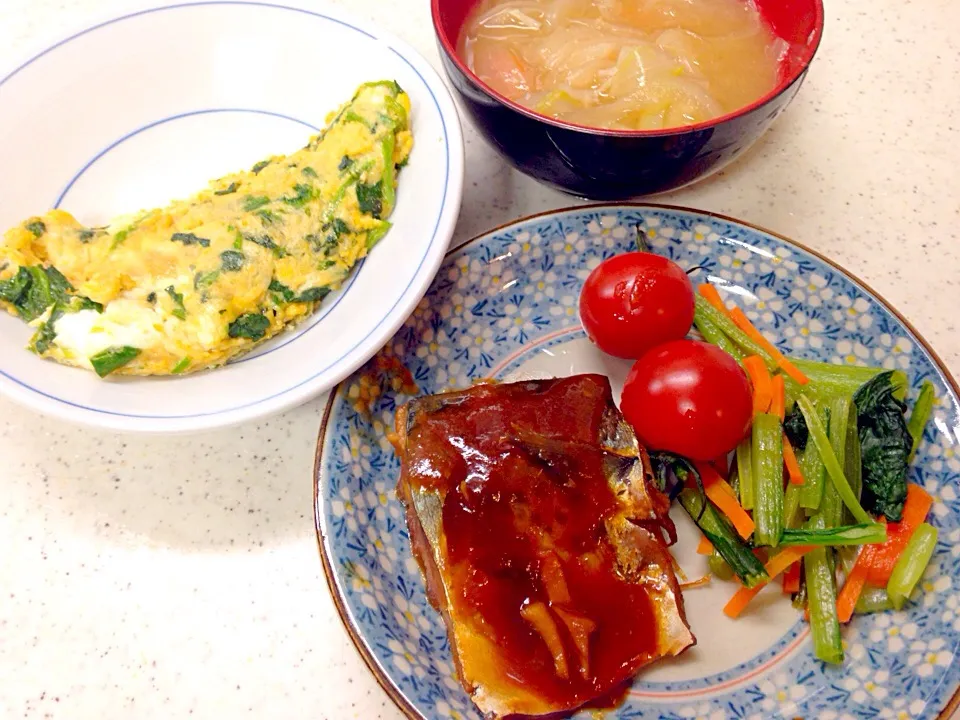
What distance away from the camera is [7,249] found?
4.90ft

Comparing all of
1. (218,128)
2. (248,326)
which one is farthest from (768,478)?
(218,128)

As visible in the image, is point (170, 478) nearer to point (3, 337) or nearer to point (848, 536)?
point (3, 337)

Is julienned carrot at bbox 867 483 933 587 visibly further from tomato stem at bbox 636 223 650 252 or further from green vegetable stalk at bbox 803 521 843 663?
tomato stem at bbox 636 223 650 252

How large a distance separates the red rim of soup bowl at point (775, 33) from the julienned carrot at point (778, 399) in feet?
1.77

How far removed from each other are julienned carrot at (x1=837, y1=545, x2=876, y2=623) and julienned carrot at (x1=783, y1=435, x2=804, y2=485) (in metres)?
0.17

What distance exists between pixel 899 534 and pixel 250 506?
129 centimetres

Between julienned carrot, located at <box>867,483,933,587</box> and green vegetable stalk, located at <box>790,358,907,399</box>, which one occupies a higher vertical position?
green vegetable stalk, located at <box>790,358,907,399</box>

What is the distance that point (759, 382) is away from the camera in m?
1.51

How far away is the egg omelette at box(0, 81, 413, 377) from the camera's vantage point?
1.43m

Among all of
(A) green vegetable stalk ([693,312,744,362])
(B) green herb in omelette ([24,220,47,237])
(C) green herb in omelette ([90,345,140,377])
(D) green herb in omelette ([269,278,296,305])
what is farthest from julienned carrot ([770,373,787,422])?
(B) green herb in omelette ([24,220,47,237])

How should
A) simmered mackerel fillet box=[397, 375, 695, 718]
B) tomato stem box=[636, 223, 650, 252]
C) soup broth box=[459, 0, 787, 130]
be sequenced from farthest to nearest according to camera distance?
tomato stem box=[636, 223, 650, 252], soup broth box=[459, 0, 787, 130], simmered mackerel fillet box=[397, 375, 695, 718]

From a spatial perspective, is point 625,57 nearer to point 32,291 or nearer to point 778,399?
point 778,399

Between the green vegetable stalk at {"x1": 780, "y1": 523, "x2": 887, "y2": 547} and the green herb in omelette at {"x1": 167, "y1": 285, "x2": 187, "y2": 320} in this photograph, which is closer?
the green vegetable stalk at {"x1": 780, "y1": 523, "x2": 887, "y2": 547}

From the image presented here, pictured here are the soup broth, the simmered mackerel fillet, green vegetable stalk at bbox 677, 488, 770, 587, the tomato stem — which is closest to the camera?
the simmered mackerel fillet
